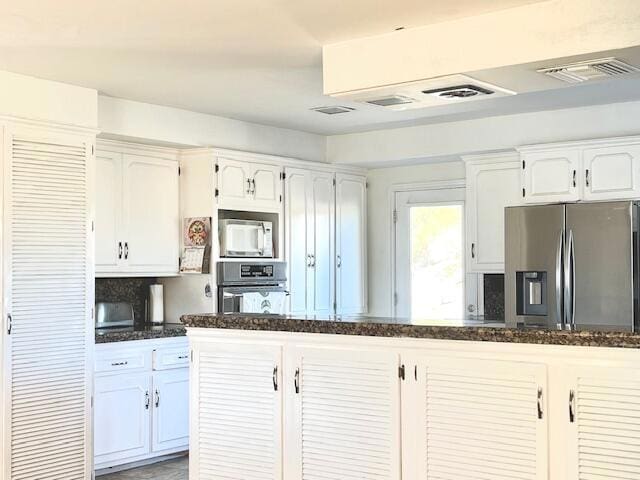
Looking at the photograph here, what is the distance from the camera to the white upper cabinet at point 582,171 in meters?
5.46

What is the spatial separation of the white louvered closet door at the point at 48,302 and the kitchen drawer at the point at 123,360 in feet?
0.98

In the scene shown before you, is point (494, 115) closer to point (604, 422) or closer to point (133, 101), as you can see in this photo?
point (133, 101)

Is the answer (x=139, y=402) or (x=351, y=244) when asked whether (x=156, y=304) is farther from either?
(x=351, y=244)

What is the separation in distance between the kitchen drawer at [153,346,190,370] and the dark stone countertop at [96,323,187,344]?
0.10 metres

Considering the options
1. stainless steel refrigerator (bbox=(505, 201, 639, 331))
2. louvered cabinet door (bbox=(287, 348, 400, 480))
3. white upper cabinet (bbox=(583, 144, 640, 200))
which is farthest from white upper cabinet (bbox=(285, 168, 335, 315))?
louvered cabinet door (bbox=(287, 348, 400, 480))

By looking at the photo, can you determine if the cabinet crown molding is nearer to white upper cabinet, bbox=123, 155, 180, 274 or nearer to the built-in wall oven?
the built-in wall oven

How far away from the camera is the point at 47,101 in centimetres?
488

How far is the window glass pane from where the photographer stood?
7082 millimetres

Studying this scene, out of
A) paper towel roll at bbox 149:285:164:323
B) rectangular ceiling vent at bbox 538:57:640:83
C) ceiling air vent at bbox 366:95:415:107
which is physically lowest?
paper towel roll at bbox 149:285:164:323

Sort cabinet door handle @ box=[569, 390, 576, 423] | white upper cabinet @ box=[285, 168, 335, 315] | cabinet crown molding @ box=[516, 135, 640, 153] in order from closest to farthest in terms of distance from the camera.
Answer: cabinet door handle @ box=[569, 390, 576, 423] < cabinet crown molding @ box=[516, 135, 640, 153] < white upper cabinet @ box=[285, 168, 335, 315]

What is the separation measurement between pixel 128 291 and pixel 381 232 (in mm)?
2354

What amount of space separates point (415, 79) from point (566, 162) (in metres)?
2.29

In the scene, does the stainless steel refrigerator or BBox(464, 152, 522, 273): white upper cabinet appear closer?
the stainless steel refrigerator

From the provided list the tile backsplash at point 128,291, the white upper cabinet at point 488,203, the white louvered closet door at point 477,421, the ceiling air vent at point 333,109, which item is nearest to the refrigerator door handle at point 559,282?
the white upper cabinet at point 488,203
